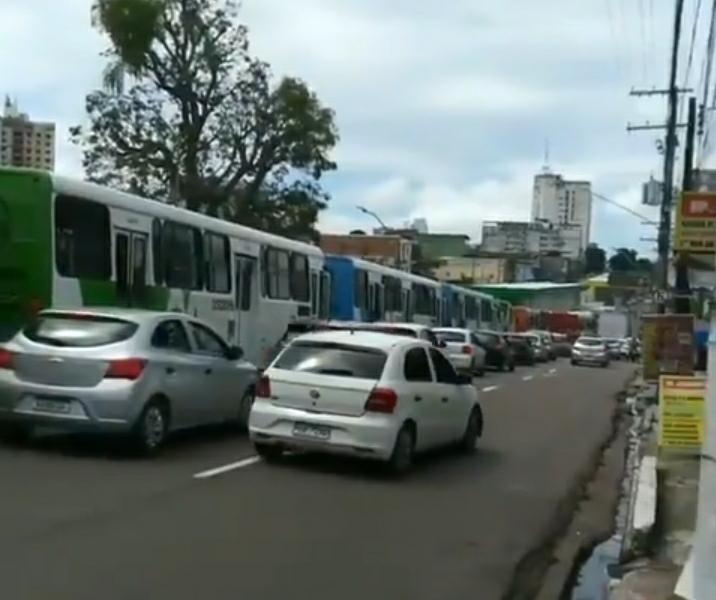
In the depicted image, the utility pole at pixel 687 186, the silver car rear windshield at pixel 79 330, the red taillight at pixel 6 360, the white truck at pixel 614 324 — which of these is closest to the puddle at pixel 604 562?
the silver car rear windshield at pixel 79 330

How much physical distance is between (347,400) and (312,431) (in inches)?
19.7

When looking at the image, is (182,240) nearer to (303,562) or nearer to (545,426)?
(545,426)

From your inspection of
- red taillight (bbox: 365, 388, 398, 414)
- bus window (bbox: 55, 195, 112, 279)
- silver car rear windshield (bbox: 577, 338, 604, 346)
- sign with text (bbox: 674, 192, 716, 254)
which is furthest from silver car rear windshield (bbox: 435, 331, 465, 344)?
red taillight (bbox: 365, 388, 398, 414)

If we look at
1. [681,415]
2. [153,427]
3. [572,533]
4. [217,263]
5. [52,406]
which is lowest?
[572,533]

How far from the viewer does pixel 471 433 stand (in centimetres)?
1669

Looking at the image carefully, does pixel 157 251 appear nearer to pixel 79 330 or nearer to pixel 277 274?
pixel 79 330

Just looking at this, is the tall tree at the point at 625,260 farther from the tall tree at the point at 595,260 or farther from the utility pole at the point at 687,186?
the utility pole at the point at 687,186

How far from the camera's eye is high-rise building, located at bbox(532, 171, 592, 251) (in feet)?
365

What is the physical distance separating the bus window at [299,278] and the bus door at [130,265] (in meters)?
8.67

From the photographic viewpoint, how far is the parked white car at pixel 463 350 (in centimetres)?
3788

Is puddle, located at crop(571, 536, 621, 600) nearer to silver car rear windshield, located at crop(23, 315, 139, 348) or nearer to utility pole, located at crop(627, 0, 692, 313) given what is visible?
silver car rear windshield, located at crop(23, 315, 139, 348)

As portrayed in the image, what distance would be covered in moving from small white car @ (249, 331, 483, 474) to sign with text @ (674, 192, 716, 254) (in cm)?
625

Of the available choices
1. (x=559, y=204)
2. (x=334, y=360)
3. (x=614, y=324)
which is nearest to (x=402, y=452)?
(x=334, y=360)

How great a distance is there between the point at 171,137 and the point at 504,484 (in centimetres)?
3907
